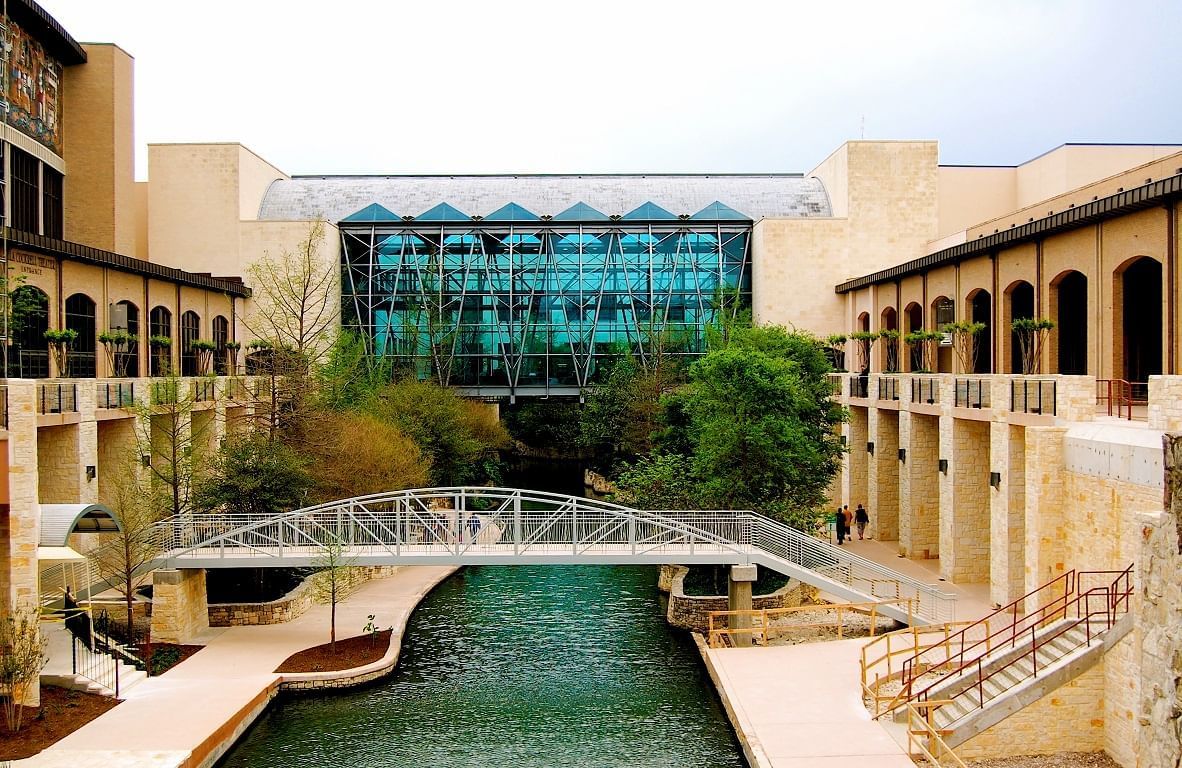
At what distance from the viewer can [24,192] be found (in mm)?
33781

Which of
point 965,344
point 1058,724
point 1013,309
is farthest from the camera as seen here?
point 965,344

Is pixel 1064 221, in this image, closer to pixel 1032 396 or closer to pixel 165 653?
pixel 1032 396

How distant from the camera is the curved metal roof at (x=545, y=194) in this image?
5025 cm

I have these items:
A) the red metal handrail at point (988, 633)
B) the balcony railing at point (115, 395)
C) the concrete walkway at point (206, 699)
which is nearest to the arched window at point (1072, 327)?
the red metal handrail at point (988, 633)

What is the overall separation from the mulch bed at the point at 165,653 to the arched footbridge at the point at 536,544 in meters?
1.75

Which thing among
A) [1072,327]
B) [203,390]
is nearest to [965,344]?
[1072,327]

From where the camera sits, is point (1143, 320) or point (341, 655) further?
point (1143, 320)

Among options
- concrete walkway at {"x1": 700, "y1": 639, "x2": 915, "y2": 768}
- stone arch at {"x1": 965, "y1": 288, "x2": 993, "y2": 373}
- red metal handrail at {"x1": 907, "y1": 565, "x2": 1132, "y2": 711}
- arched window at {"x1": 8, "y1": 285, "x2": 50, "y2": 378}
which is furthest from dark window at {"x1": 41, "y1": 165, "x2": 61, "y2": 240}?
red metal handrail at {"x1": 907, "y1": 565, "x2": 1132, "y2": 711}

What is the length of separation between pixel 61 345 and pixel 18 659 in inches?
517

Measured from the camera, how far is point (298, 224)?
45750 mm

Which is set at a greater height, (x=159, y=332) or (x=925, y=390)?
(x=159, y=332)

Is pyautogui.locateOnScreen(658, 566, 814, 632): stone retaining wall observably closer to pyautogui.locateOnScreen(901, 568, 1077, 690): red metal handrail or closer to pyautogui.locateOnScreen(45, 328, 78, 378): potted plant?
pyautogui.locateOnScreen(901, 568, 1077, 690): red metal handrail

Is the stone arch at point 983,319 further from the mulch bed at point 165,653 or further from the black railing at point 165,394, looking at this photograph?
the mulch bed at point 165,653

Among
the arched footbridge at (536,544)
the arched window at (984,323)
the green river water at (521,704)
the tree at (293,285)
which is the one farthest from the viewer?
the tree at (293,285)
